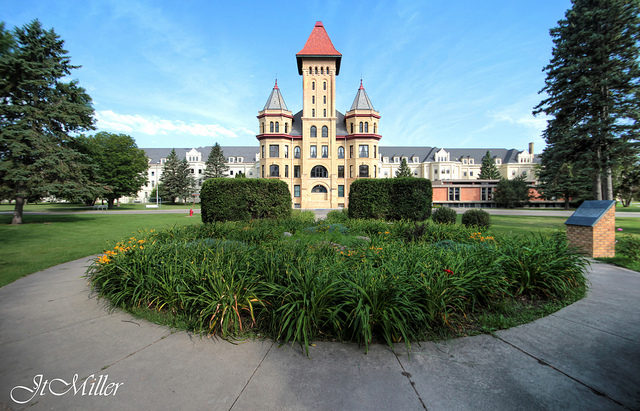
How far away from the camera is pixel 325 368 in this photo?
262 cm

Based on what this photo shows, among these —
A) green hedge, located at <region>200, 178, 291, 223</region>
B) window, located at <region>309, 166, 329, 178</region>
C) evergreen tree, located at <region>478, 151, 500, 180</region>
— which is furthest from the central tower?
evergreen tree, located at <region>478, 151, 500, 180</region>

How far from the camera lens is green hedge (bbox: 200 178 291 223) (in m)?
13.4

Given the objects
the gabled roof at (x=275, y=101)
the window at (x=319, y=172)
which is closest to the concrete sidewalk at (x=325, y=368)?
the window at (x=319, y=172)

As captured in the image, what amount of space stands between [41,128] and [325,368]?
2685 cm

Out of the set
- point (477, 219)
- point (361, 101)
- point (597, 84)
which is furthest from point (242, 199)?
point (361, 101)

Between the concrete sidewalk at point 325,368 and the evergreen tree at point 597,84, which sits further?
the evergreen tree at point 597,84

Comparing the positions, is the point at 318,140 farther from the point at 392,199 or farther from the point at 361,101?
the point at 392,199

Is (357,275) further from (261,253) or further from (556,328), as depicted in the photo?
(556,328)

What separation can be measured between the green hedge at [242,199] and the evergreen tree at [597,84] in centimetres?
1997

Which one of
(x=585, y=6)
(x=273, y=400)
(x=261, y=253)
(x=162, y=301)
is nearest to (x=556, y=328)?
(x=273, y=400)

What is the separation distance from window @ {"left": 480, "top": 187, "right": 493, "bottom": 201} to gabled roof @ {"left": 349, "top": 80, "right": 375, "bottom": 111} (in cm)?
2782

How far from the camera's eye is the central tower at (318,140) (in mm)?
43656

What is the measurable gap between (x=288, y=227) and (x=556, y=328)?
893 centimetres

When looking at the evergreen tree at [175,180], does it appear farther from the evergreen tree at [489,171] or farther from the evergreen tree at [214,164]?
the evergreen tree at [489,171]
